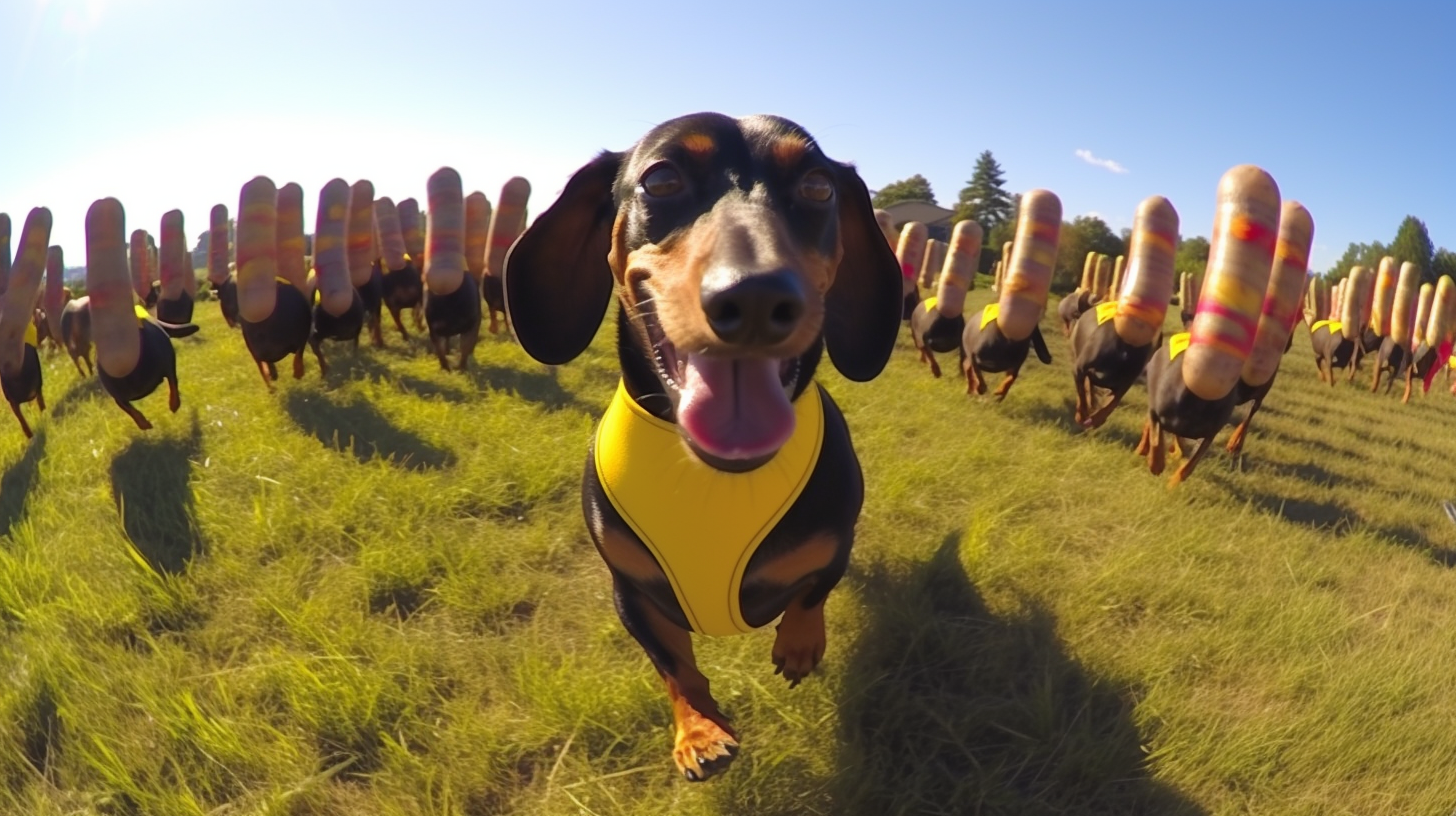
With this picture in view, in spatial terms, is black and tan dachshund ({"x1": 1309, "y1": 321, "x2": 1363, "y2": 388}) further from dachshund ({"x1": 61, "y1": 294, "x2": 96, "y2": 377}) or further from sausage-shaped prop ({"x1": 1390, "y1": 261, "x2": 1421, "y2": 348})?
dachshund ({"x1": 61, "y1": 294, "x2": 96, "y2": 377})

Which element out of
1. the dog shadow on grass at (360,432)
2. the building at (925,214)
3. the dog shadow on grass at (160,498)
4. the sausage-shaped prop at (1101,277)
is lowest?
the dog shadow on grass at (160,498)

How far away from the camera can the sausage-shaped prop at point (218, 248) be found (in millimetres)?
9134

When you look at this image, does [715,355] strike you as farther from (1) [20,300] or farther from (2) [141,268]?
(2) [141,268]

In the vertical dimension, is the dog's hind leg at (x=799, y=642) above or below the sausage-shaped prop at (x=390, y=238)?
below

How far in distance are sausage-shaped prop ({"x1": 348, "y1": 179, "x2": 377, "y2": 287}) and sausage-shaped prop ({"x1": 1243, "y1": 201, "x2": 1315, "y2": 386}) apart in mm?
6758

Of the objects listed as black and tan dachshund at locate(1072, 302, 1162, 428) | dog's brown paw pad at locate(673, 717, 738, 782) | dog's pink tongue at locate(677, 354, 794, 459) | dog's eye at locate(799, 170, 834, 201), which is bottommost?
dog's brown paw pad at locate(673, 717, 738, 782)

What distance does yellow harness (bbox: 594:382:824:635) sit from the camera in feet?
5.14

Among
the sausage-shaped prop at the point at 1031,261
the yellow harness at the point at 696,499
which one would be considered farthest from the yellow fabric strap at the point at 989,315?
the yellow harness at the point at 696,499

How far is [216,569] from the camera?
8.51 ft

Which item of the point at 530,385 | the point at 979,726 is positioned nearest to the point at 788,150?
the point at 979,726

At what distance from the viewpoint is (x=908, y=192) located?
1731 inches

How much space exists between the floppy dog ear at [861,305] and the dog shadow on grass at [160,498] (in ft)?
8.25

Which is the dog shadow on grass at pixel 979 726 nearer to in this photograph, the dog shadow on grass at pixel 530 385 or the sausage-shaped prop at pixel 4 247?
the dog shadow on grass at pixel 530 385

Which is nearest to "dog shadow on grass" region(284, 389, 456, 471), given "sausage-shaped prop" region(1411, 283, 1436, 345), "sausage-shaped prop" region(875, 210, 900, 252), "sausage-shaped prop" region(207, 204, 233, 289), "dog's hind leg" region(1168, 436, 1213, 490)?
"sausage-shaped prop" region(875, 210, 900, 252)
